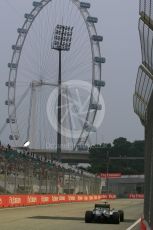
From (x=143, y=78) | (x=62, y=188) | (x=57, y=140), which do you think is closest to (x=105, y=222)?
(x=143, y=78)

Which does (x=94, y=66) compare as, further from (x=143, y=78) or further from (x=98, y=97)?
(x=143, y=78)

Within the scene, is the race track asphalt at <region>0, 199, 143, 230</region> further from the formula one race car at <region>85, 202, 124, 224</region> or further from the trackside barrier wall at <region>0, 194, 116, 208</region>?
the trackside barrier wall at <region>0, 194, 116, 208</region>

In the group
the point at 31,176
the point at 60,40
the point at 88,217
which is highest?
the point at 60,40

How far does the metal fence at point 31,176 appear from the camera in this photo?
46656mm

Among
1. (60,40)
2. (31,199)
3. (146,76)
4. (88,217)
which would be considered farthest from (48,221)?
(60,40)

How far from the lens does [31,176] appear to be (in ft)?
166

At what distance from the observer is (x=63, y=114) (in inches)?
3900

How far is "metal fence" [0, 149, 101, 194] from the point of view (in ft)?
153

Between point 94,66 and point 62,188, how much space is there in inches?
1278

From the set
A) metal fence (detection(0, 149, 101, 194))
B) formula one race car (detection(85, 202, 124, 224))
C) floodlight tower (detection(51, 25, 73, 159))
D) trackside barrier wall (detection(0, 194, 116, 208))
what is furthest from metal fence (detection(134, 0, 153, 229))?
floodlight tower (detection(51, 25, 73, 159))

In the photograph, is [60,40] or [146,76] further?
[60,40]

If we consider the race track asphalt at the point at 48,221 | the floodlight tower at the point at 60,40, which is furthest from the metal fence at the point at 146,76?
the floodlight tower at the point at 60,40

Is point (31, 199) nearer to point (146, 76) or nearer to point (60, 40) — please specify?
point (146, 76)

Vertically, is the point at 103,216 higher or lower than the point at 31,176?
lower
